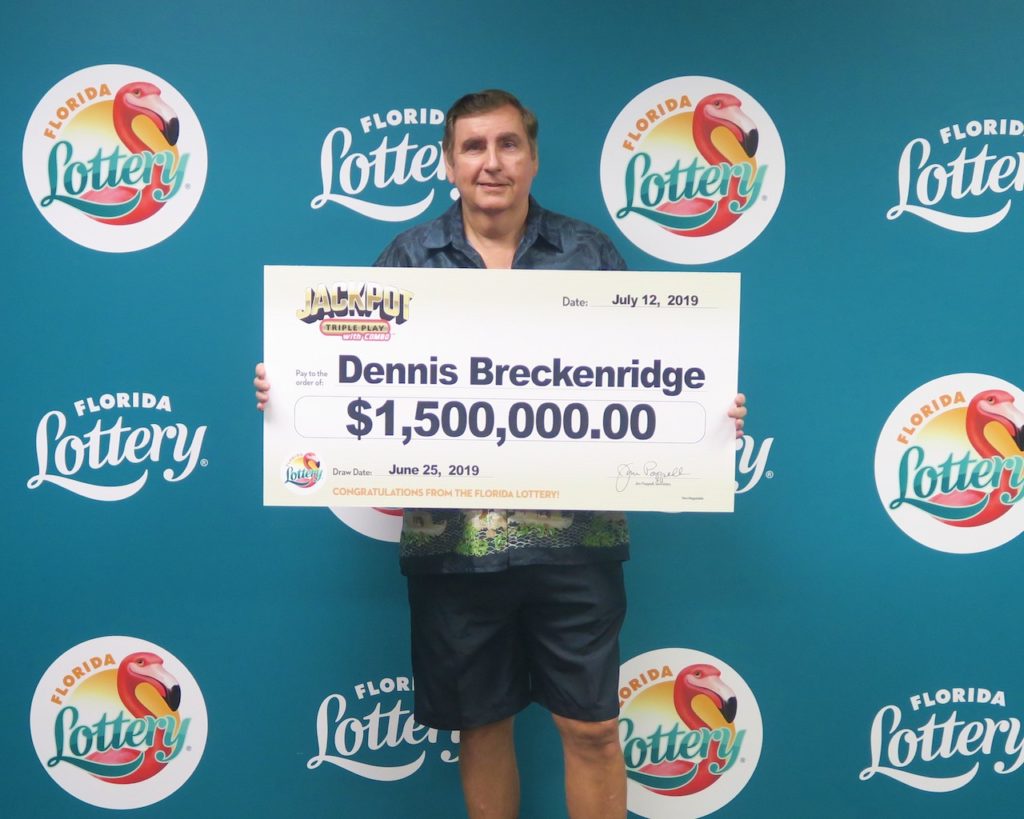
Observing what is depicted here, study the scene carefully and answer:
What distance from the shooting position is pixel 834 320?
206cm

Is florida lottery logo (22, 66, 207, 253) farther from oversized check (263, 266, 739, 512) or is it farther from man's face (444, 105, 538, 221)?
man's face (444, 105, 538, 221)

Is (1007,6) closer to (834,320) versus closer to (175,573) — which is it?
(834,320)

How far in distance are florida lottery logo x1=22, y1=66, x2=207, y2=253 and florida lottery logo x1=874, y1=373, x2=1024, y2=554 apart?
1724 mm

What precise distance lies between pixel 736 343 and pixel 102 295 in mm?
1421

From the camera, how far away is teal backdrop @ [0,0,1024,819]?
2008mm

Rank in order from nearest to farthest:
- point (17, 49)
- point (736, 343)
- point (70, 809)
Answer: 1. point (736, 343)
2. point (17, 49)
3. point (70, 809)

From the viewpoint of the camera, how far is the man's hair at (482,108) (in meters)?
1.68

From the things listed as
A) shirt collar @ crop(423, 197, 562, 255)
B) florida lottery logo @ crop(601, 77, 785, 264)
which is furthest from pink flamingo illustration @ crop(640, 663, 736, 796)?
shirt collar @ crop(423, 197, 562, 255)

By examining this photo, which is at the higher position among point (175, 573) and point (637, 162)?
point (637, 162)

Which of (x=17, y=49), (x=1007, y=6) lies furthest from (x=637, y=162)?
(x=17, y=49)

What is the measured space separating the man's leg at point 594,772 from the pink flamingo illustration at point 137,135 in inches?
56.9

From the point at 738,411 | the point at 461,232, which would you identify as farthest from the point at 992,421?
the point at 461,232

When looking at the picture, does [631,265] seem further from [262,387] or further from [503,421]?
[262,387]

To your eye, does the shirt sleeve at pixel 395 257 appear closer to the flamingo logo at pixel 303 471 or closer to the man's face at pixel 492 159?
the man's face at pixel 492 159
